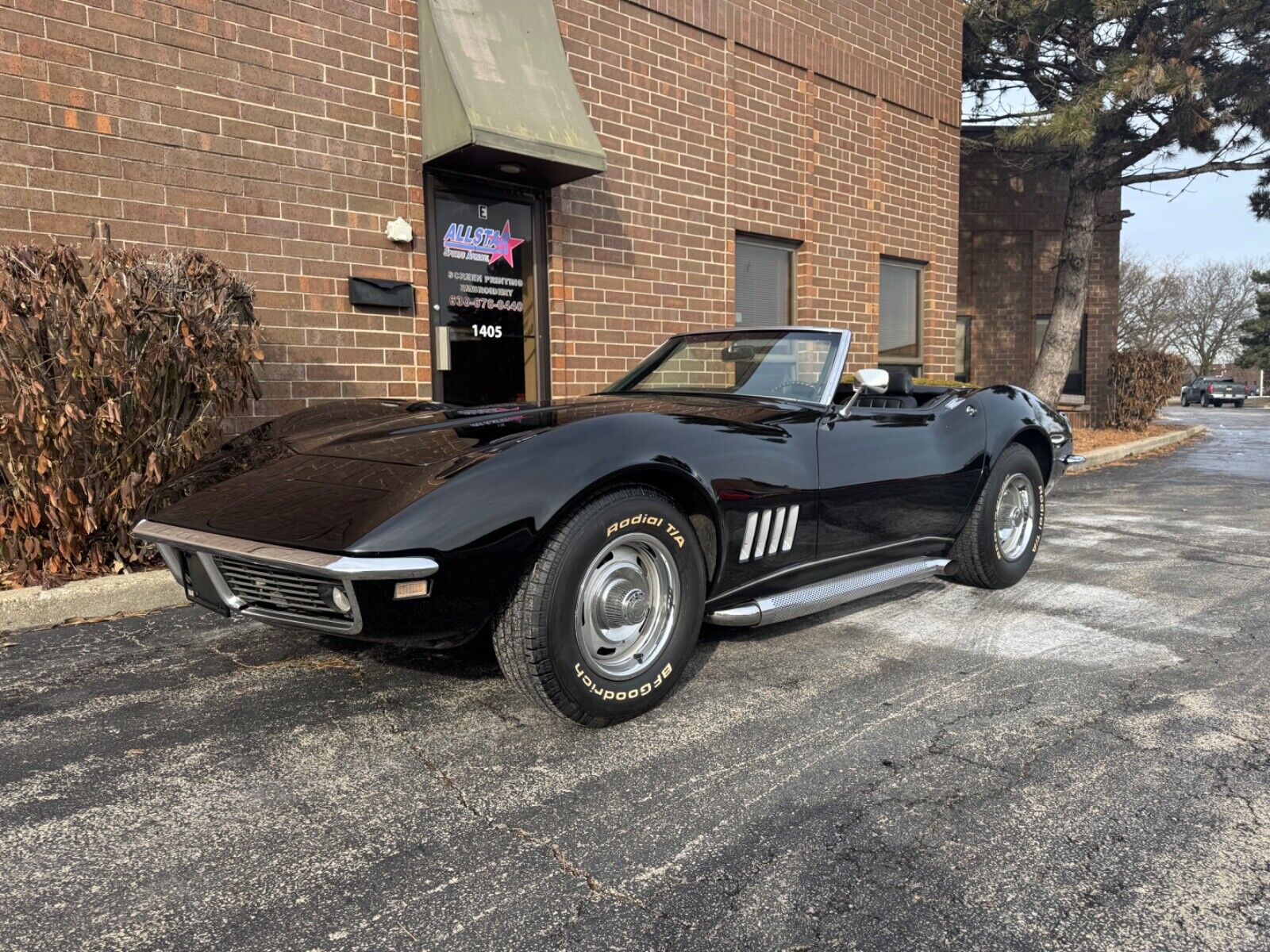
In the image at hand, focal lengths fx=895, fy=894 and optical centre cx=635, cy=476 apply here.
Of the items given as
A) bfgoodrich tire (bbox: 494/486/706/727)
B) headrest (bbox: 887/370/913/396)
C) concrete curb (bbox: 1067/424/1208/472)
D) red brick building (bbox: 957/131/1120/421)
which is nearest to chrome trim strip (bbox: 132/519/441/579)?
bfgoodrich tire (bbox: 494/486/706/727)

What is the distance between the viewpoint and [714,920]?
6.11 ft

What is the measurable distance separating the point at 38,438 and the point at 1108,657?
482cm

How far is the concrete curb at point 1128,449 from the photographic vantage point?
39.5ft

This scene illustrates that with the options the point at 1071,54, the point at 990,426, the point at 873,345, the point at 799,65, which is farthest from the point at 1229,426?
the point at 990,426

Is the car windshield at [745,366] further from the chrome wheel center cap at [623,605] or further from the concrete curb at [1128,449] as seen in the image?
the concrete curb at [1128,449]

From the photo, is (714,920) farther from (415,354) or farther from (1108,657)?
(415,354)

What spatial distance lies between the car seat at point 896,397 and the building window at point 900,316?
236 inches

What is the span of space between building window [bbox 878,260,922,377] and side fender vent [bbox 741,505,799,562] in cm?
768

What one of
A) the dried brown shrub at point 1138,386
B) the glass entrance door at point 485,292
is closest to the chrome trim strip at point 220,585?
the glass entrance door at point 485,292

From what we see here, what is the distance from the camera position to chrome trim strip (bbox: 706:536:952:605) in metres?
3.19

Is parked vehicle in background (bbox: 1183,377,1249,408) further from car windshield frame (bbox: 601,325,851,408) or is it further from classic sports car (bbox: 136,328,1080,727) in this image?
car windshield frame (bbox: 601,325,851,408)

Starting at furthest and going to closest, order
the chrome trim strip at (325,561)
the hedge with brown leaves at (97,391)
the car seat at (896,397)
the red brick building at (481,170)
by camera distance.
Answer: the red brick building at (481,170) < the car seat at (896,397) < the hedge with brown leaves at (97,391) < the chrome trim strip at (325,561)

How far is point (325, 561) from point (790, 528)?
1.70 meters

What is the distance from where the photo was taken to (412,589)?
7.95 ft
